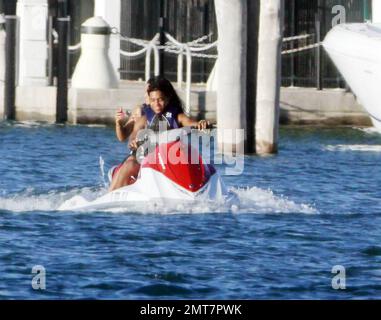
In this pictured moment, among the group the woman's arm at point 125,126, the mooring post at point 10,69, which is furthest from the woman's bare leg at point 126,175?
the mooring post at point 10,69

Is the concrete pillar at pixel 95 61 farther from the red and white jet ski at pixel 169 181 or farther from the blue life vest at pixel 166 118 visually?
the red and white jet ski at pixel 169 181

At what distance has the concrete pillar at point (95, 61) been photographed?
31359 millimetres

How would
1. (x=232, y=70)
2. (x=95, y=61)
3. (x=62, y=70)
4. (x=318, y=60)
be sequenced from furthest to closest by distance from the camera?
(x=318, y=60), (x=95, y=61), (x=62, y=70), (x=232, y=70)

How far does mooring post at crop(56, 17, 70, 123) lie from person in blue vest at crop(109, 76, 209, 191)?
391 inches

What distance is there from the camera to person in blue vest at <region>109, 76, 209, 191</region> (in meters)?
20.4

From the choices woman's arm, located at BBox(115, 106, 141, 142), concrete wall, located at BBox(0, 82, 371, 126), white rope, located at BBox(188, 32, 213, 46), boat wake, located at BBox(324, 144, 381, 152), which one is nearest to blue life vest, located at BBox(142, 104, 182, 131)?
woman's arm, located at BBox(115, 106, 141, 142)

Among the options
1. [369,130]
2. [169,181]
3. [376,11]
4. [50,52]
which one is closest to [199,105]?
[369,130]

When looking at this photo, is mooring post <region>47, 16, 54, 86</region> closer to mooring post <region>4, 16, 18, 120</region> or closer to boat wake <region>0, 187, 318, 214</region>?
mooring post <region>4, 16, 18, 120</region>

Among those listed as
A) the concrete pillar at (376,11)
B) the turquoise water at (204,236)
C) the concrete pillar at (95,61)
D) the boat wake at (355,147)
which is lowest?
the turquoise water at (204,236)

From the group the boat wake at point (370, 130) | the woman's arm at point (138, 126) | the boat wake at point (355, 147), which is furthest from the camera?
the boat wake at point (370, 130)

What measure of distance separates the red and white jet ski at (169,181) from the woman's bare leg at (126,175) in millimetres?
338

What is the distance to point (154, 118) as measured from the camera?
2053 cm

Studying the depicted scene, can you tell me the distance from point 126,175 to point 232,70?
464cm

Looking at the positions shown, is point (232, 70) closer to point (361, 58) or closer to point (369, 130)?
point (361, 58)
